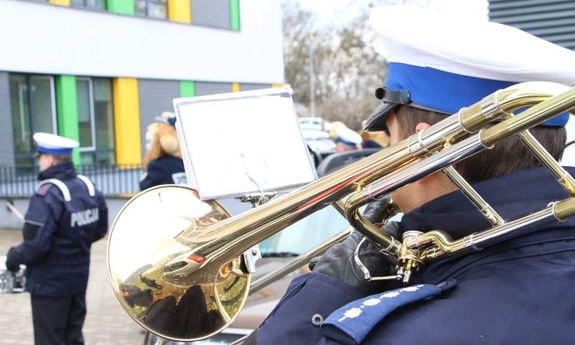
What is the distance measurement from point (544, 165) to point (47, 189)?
154 inches

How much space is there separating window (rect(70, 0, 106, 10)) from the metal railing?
3581 mm

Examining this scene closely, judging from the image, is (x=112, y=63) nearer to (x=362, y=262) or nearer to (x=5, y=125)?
(x=5, y=125)

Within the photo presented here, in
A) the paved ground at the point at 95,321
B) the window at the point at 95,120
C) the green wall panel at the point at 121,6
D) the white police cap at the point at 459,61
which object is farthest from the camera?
the green wall panel at the point at 121,6

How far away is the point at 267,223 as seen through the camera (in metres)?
1.23

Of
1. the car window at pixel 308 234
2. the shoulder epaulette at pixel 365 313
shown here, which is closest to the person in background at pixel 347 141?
the car window at pixel 308 234

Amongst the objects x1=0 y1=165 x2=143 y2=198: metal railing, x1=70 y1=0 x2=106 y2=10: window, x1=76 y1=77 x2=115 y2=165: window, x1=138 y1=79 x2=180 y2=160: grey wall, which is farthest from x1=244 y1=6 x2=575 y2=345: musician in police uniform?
x1=138 y1=79 x2=180 y2=160: grey wall

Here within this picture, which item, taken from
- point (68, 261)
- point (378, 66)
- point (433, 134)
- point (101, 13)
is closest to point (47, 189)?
point (68, 261)

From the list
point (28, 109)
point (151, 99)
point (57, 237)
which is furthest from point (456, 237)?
point (151, 99)

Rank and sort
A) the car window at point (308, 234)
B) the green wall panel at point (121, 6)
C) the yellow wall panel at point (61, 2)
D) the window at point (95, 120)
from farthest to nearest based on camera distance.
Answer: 1. the green wall panel at point (121, 6)
2. the window at point (95, 120)
3. the yellow wall panel at point (61, 2)
4. the car window at point (308, 234)

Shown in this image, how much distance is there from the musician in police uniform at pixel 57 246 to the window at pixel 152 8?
12264 millimetres

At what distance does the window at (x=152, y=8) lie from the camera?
53.3 ft

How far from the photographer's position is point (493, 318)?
3.18 ft

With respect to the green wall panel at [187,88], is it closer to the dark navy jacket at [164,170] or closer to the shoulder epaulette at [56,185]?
the dark navy jacket at [164,170]

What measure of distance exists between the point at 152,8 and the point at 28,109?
4.28 m
